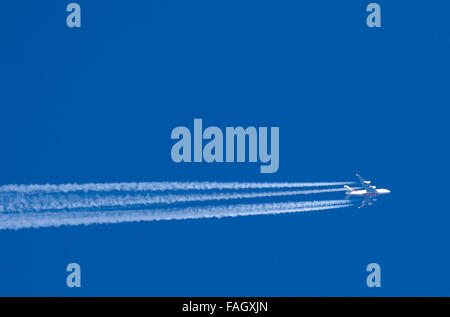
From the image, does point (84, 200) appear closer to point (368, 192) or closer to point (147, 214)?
point (147, 214)

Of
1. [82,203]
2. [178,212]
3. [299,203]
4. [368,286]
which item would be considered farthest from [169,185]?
[368,286]

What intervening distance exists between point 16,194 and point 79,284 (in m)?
4.92

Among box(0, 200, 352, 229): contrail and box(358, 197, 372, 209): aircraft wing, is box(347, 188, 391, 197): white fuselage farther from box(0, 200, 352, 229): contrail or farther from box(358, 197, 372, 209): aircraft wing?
box(0, 200, 352, 229): contrail

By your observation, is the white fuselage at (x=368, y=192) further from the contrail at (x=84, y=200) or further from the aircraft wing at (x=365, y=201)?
the contrail at (x=84, y=200)

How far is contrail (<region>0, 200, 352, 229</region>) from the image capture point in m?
26.1

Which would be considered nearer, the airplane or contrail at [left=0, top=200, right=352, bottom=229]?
contrail at [left=0, top=200, right=352, bottom=229]

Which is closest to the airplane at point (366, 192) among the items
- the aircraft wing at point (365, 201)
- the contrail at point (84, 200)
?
the aircraft wing at point (365, 201)

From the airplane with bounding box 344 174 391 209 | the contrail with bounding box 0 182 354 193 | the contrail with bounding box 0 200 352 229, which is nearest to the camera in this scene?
the contrail with bounding box 0 200 352 229

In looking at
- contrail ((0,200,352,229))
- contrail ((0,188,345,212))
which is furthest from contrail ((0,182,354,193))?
contrail ((0,200,352,229))

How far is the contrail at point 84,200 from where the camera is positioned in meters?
26.2

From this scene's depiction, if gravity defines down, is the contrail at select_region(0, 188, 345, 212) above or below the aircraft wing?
below

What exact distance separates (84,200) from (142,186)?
228 centimetres

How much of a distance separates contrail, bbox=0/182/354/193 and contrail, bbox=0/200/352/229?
2.40 feet
